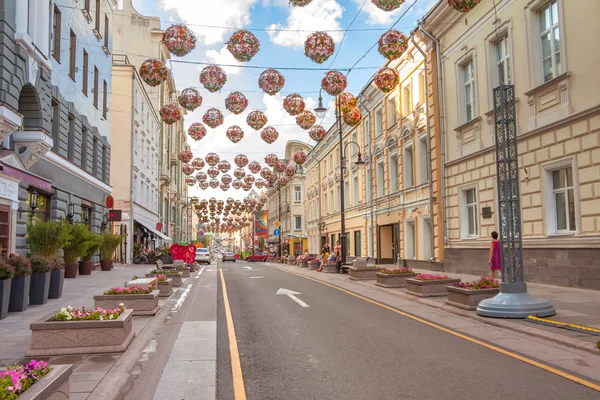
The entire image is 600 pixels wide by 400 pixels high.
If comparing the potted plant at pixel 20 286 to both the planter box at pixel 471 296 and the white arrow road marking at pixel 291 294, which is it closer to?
the white arrow road marking at pixel 291 294

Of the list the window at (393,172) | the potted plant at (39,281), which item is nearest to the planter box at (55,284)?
the potted plant at (39,281)

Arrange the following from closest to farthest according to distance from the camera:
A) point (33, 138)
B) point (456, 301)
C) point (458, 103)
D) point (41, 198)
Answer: point (456, 301) → point (33, 138) → point (41, 198) → point (458, 103)

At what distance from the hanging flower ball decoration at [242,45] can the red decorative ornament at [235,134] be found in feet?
22.3

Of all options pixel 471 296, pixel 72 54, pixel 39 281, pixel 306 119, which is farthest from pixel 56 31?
pixel 471 296

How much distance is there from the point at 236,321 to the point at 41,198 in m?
12.1

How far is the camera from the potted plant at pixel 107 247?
2403 cm

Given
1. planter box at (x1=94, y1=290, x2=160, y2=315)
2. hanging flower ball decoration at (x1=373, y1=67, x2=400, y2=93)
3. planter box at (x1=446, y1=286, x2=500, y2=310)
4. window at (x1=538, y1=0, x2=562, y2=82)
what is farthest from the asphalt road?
hanging flower ball decoration at (x1=373, y1=67, x2=400, y2=93)

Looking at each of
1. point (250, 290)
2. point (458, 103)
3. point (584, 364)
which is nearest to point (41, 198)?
point (250, 290)

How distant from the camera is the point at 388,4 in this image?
11.8 meters

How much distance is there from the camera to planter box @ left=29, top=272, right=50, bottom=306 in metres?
11.3

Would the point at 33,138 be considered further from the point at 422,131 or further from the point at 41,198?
the point at 422,131

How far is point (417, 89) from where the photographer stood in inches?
1013

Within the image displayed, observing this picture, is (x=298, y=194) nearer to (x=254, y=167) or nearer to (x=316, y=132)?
(x=254, y=167)

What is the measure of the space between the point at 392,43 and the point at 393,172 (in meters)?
15.3
